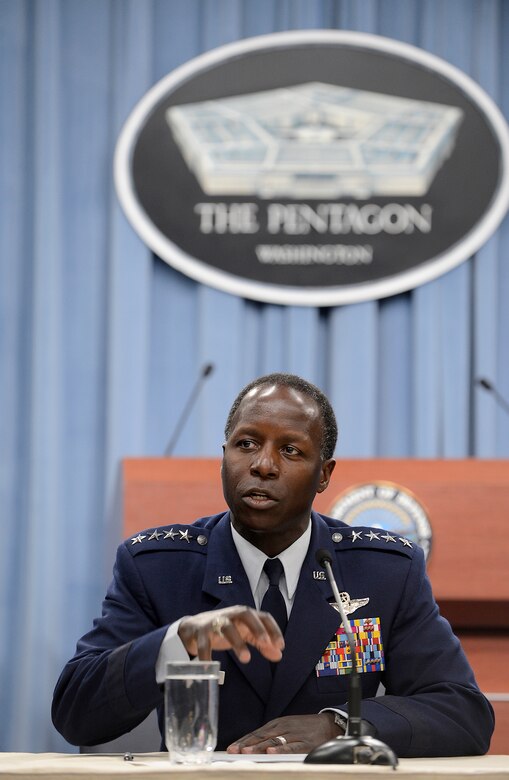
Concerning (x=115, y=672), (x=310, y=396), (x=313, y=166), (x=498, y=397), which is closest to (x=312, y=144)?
(x=313, y=166)

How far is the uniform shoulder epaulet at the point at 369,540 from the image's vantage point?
236 cm

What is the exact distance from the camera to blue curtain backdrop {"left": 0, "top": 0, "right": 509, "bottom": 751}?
4.24m

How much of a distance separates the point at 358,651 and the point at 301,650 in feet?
0.43

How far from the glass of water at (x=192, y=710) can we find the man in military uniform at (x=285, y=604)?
0.34 metres

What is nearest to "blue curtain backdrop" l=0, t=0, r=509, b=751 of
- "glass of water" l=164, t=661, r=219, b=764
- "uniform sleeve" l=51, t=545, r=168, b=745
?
"uniform sleeve" l=51, t=545, r=168, b=745

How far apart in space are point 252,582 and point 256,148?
2.50 meters

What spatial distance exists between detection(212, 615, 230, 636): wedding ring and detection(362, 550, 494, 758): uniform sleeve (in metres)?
0.35

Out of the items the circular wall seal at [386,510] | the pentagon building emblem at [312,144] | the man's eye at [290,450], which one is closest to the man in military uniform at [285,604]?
the man's eye at [290,450]

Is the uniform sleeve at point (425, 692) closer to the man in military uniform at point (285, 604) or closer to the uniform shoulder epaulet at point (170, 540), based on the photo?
the man in military uniform at point (285, 604)

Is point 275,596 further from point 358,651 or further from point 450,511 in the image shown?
point 450,511

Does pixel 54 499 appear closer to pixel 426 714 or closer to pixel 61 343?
pixel 61 343

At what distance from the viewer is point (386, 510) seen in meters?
3.34

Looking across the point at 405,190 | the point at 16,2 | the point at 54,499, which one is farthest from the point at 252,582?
the point at 16,2

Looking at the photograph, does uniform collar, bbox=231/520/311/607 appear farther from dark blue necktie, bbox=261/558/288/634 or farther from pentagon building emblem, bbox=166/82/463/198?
pentagon building emblem, bbox=166/82/463/198
